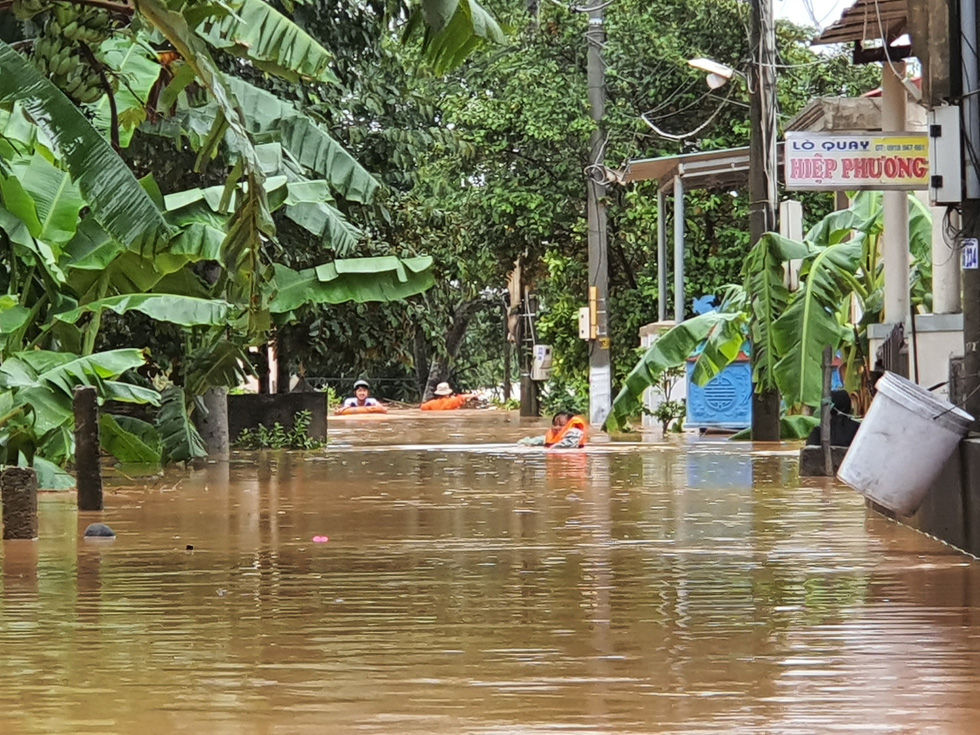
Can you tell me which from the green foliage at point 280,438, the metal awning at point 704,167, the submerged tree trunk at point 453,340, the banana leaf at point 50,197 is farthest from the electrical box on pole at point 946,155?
the submerged tree trunk at point 453,340

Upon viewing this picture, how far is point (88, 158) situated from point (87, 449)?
4.21 metres

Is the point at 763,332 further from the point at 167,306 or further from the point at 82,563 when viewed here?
the point at 82,563

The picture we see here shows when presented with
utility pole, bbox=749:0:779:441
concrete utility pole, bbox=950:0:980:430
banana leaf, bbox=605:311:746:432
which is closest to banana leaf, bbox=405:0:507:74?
concrete utility pole, bbox=950:0:980:430

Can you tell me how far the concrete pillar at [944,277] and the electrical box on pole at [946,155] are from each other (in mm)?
2739

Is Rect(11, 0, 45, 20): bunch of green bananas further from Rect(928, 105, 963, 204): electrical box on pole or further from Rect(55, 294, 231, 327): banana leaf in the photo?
Rect(55, 294, 231, 327): banana leaf

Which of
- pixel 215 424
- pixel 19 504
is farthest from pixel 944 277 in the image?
pixel 215 424

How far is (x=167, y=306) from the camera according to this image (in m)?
17.9

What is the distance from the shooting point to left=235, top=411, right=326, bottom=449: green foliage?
88.5ft

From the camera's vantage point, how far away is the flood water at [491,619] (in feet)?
19.3

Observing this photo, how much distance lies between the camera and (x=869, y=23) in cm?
1489

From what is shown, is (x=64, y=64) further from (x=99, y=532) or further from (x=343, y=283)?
(x=343, y=283)

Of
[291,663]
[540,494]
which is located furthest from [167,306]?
[291,663]

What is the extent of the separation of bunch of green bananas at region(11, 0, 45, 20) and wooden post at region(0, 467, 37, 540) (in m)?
3.11

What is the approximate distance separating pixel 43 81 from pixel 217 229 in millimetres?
7882
